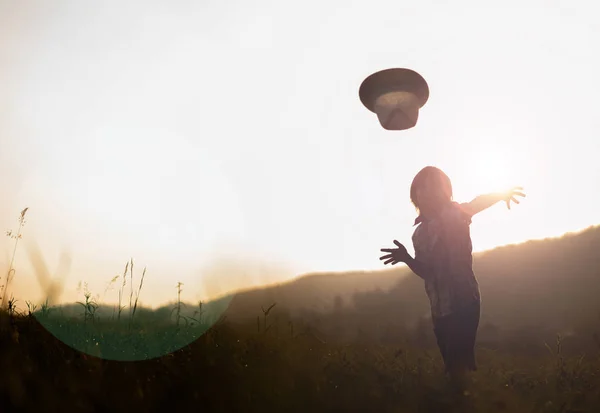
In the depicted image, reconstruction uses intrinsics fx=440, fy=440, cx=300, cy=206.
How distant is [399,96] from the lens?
19.6 ft

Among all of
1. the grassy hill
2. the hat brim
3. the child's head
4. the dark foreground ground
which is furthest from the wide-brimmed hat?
the dark foreground ground

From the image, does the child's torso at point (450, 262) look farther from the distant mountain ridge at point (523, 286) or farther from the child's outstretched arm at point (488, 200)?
the distant mountain ridge at point (523, 286)

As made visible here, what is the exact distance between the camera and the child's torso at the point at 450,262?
4.88 meters

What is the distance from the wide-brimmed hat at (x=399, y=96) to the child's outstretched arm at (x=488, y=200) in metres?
1.50

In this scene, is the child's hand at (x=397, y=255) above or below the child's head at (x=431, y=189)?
below

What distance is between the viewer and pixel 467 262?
5.03m

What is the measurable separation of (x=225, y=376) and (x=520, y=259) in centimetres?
1406

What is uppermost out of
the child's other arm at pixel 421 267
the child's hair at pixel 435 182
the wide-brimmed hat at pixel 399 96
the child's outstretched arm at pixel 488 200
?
the wide-brimmed hat at pixel 399 96

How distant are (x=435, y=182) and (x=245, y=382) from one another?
11.2 ft

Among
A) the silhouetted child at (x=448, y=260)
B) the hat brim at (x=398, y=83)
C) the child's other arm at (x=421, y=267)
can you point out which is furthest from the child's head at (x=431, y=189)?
the hat brim at (x=398, y=83)

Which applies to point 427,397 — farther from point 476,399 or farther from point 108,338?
point 108,338

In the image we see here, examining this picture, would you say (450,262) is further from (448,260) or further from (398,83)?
(398,83)

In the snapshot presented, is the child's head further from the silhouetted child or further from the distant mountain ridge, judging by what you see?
the distant mountain ridge

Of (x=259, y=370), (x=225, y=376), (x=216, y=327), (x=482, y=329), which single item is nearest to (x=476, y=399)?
(x=259, y=370)
